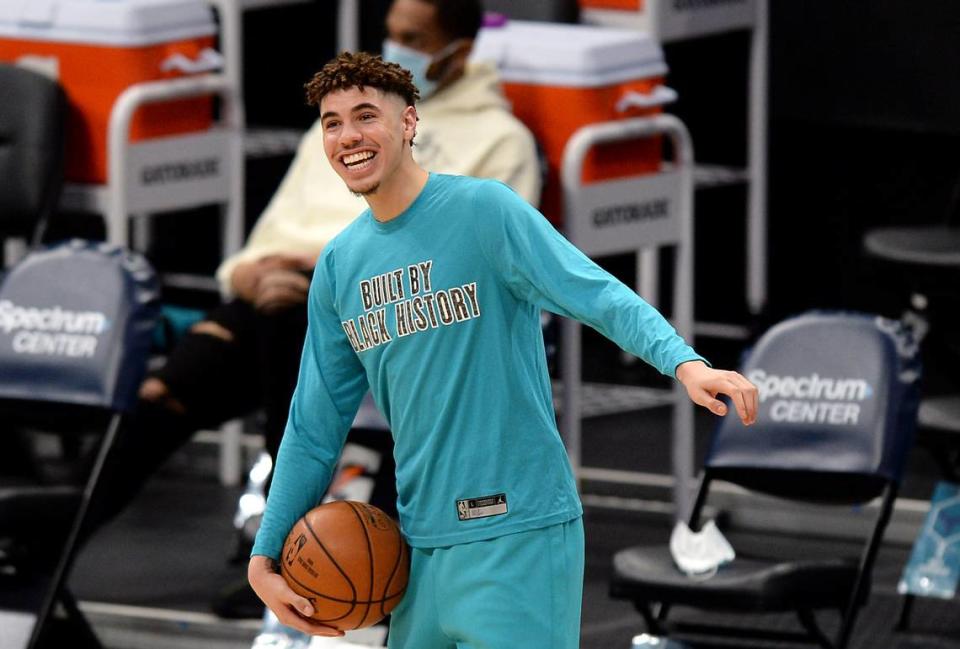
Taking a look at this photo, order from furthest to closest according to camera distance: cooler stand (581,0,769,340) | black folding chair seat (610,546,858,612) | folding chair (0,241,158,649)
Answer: cooler stand (581,0,769,340), folding chair (0,241,158,649), black folding chair seat (610,546,858,612)

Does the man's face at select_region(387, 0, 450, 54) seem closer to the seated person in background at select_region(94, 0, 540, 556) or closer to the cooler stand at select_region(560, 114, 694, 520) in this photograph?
the seated person in background at select_region(94, 0, 540, 556)

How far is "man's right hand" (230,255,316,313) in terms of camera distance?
5.25 m

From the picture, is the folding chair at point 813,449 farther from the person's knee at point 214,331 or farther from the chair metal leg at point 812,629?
the person's knee at point 214,331

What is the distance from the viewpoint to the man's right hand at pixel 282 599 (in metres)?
3.36

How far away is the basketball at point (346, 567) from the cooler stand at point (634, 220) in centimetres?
215

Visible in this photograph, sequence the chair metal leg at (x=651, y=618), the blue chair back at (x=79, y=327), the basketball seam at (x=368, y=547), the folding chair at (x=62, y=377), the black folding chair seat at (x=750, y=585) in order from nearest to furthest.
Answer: the basketball seam at (x=368, y=547) < the black folding chair seat at (x=750, y=585) < the chair metal leg at (x=651, y=618) < the folding chair at (x=62, y=377) < the blue chair back at (x=79, y=327)

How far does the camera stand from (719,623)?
522 cm

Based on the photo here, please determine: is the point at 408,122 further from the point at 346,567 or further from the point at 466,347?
the point at 346,567

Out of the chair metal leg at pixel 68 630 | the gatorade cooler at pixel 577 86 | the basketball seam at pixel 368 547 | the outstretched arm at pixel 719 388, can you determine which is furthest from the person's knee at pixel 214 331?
the outstretched arm at pixel 719 388

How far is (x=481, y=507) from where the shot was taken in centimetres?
325

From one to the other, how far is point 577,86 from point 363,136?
240 cm

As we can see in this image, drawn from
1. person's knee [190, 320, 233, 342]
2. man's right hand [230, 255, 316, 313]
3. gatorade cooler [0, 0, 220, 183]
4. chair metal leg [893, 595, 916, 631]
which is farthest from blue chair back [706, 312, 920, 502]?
gatorade cooler [0, 0, 220, 183]

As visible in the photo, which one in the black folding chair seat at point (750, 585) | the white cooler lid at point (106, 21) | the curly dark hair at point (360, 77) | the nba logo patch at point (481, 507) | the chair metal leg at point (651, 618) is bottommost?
the chair metal leg at point (651, 618)

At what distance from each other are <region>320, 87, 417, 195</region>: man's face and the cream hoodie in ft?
6.82
